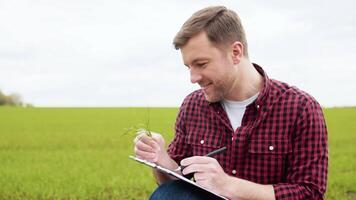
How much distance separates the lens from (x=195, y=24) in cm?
326

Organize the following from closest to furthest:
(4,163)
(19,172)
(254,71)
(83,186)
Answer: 1. (254,71)
2. (83,186)
3. (19,172)
4. (4,163)

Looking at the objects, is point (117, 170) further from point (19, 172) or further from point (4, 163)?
point (4, 163)

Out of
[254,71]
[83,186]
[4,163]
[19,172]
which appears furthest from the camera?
[4,163]

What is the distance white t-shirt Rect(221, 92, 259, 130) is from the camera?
11.3ft

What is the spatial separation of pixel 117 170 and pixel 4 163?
2567 millimetres

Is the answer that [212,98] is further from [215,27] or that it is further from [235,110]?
[215,27]

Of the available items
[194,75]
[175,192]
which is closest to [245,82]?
[194,75]

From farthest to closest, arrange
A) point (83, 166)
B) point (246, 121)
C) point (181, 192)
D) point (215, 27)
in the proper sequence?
point (83, 166)
point (246, 121)
point (215, 27)
point (181, 192)

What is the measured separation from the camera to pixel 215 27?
3.27 m

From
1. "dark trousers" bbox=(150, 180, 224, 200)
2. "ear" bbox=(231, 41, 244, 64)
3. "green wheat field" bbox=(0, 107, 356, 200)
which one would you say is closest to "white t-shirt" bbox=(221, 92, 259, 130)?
"ear" bbox=(231, 41, 244, 64)

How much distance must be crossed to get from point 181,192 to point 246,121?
0.65 m

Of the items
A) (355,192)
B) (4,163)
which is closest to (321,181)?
(355,192)

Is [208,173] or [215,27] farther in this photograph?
[215,27]

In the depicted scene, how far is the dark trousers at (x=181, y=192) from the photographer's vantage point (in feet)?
9.88
